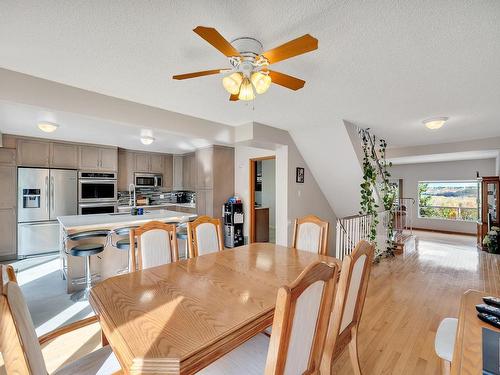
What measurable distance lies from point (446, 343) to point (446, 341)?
16 mm

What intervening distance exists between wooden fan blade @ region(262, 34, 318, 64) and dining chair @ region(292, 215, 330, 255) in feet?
5.20

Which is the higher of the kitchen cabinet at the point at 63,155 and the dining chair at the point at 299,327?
the kitchen cabinet at the point at 63,155

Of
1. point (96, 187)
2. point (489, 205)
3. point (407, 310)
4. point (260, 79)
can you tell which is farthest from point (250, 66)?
point (489, 205)

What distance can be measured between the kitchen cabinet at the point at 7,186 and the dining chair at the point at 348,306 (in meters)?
5.67

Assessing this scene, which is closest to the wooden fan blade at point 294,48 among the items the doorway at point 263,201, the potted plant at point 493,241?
the doorway at point 263,201

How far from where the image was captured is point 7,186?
4.40 meters

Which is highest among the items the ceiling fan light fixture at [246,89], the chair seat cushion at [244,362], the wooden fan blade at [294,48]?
the wooden fan blade at [294,48]

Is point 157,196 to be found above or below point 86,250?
above

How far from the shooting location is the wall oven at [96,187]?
5.13 metres

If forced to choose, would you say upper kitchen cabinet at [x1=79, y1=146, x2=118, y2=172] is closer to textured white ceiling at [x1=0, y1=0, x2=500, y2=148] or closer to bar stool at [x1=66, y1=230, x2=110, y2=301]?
bar stool at [x1=66, y1=230, x2=110, y2=301]

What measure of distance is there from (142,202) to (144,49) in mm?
5102

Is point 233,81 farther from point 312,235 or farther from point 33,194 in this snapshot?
point 33,194

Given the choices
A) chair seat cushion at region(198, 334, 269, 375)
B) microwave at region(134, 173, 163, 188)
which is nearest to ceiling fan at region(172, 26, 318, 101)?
chair seat cushion at region(198, 334, 269, 375)

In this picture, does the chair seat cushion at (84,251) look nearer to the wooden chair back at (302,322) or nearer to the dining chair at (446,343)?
the wooden chair back at (302,322)
